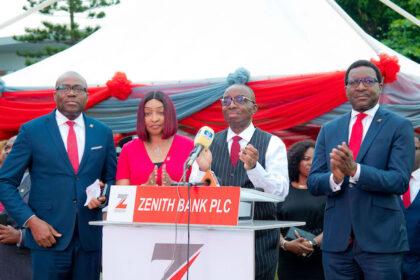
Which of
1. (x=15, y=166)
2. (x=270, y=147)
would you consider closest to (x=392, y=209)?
(x=270, y=147)

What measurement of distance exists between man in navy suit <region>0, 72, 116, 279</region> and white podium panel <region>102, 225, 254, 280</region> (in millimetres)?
945

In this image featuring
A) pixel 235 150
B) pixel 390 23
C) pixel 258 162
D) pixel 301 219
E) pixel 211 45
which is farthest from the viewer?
pixel 390 23

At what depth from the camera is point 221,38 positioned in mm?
7043

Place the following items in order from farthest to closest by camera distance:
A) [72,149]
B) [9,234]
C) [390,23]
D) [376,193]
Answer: [390,23] < [9,234] < [72,149] < [376,193]

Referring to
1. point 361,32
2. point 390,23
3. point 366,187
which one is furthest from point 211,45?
point 390,23

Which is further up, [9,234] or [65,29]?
[65,29]

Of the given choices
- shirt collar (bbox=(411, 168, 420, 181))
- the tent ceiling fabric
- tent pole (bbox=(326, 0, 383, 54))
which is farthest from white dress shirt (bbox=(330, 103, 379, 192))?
tent pole (bbox=(326, 0, 383, 54))

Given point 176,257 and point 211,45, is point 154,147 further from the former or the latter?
point 211,45

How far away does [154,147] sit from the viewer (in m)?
4.32

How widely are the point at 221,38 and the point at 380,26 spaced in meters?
11.6

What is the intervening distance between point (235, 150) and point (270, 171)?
12.8 inches

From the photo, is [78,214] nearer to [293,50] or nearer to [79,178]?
[79,178]

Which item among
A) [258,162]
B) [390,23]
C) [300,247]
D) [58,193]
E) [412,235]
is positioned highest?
[390,23]

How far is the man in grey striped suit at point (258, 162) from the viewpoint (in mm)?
3783
